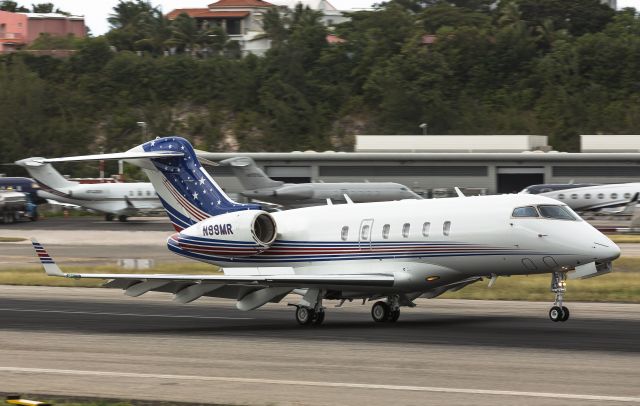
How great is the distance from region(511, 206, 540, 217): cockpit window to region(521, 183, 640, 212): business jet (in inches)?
1792

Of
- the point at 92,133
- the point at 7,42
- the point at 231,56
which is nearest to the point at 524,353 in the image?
the point at 92,133

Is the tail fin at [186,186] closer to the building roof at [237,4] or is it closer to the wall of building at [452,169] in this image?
the wall of building at [452,169]

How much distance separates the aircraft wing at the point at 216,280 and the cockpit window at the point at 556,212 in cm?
326

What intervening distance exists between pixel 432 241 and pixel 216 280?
432 cm

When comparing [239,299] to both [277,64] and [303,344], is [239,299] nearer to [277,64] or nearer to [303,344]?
[303,344]

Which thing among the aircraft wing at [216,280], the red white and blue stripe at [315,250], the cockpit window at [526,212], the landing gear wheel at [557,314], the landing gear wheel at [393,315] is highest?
the cockpit window at [526,212]

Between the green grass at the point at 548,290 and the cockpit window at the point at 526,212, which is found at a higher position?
the cockpit window at the point at 526,212

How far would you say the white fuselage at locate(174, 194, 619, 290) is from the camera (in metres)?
20.9

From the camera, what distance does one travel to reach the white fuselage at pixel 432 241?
822 inches

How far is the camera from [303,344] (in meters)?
19.8

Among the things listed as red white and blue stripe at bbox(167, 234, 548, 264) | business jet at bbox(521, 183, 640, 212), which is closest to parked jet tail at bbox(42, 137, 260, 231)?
red white and blue stripe at bbox(167, 234, 548, 264)

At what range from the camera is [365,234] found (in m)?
23.2

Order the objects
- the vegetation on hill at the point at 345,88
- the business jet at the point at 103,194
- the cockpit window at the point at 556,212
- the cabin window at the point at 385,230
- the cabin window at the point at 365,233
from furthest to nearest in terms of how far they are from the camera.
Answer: the vegetation on hill at the point at 345,88 → the business jet at the point at 103,194 → the cabin window at the point at 365,233 → the cabin window at the point at 385,230 → the cockpit window at the point at 556,212

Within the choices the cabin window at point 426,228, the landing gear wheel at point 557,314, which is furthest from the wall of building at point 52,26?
the landing gear wheel at point 557,314
